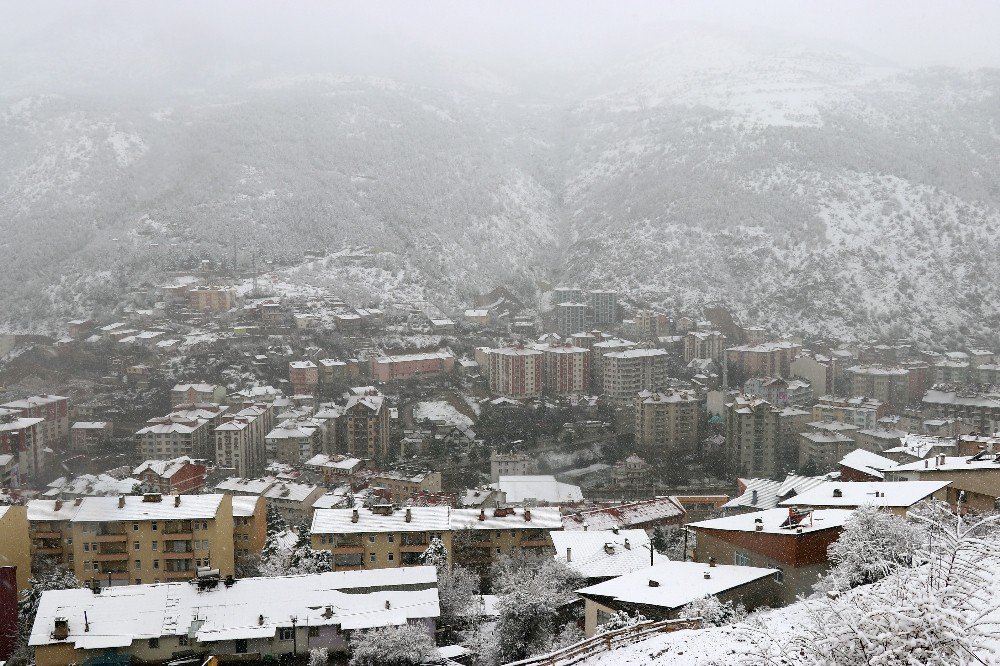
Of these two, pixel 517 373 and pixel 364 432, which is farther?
pixel 517 373

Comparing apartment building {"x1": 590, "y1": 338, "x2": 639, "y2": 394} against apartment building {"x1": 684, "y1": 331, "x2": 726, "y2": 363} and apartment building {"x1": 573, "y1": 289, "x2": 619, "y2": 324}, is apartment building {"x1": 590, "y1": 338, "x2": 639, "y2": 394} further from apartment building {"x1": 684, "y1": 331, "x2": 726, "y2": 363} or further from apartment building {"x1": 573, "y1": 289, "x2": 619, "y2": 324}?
apartment building {"x1": 573, "y1": 289, "x2": 619, "y2": 324}

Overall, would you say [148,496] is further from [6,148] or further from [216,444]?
[6,148]

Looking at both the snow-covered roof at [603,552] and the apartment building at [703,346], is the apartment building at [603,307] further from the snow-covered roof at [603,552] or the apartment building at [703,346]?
the snow-covered roof at [603,552]

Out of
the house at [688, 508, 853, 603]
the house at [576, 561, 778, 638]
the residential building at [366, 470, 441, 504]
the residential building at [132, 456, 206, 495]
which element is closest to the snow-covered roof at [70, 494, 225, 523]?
the residential building at [132, 456, 206, 495]

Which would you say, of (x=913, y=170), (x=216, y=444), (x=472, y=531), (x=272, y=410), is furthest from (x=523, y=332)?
(x=913, y=170)

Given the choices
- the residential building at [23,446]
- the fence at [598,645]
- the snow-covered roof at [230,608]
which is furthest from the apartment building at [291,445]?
the fence at [598,645]

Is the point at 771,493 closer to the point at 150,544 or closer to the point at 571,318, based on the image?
the point at 150,544

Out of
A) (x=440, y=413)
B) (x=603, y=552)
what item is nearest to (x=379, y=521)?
(x=603, y=552)
